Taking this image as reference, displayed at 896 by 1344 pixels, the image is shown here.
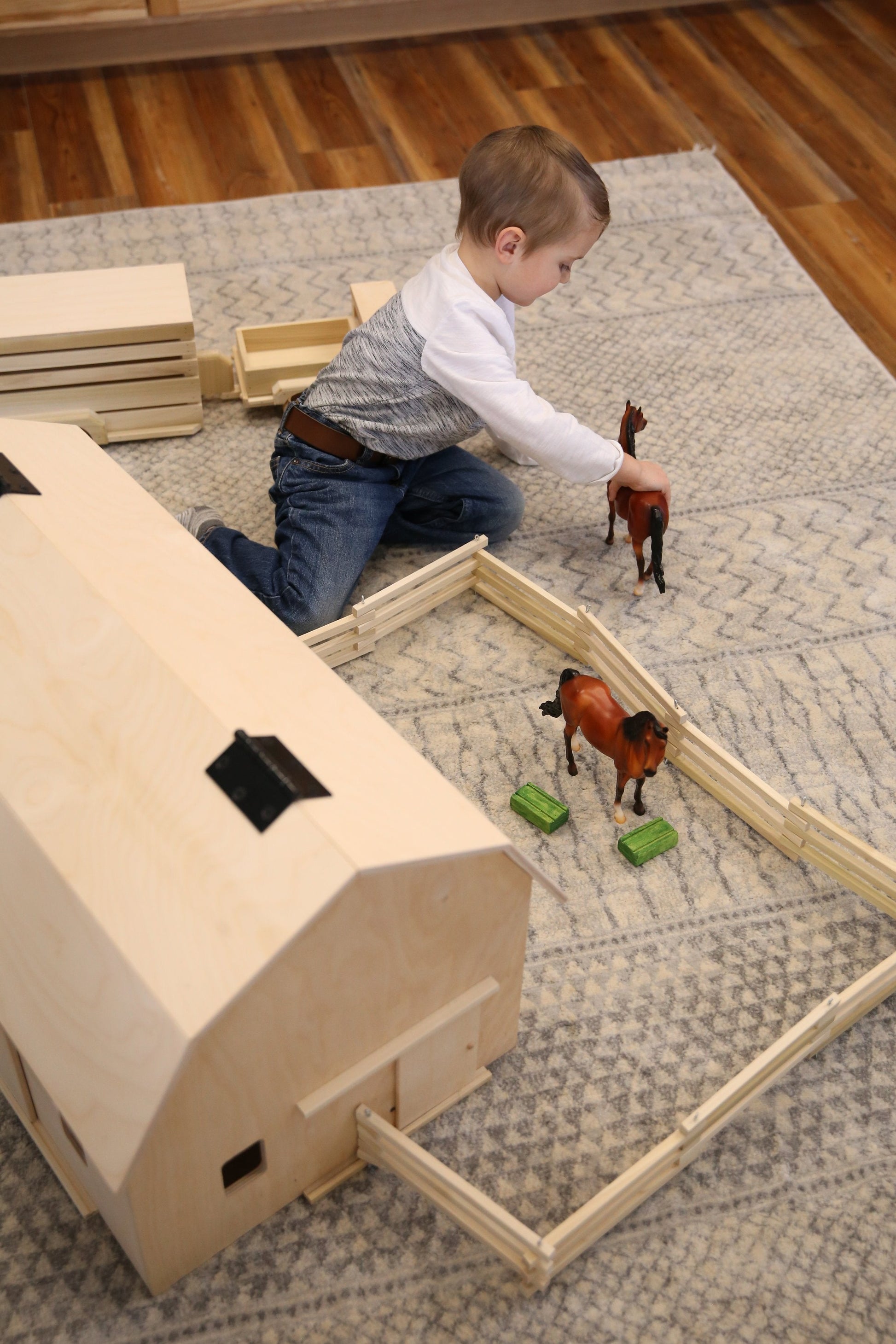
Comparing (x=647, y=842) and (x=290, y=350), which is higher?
(x=290, y=350)

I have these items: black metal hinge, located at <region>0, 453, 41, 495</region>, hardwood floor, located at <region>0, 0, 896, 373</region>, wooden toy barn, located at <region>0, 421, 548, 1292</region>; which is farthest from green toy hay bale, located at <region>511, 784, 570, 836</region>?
hardwood floor, located at <region>0, 0, 896, 373</region>

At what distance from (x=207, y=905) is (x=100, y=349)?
3.51 ft

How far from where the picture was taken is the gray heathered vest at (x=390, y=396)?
148 centimetres

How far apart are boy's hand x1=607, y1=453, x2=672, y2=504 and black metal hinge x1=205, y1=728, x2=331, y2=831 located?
29.1 inches

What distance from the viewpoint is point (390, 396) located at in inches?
59.0

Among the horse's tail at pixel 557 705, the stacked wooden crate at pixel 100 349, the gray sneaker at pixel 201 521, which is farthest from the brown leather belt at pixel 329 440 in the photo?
the horse's tail at pixel 557 705

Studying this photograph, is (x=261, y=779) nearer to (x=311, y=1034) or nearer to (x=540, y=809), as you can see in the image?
(x=311, y=1034)

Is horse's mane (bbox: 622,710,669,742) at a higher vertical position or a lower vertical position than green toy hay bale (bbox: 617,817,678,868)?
higher

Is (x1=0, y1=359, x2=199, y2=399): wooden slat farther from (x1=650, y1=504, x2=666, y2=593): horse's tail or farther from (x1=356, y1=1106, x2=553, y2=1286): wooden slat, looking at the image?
(x1=356, y1=1106, x2=553, y2=1286): wooden slat

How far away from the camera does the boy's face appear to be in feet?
4.54

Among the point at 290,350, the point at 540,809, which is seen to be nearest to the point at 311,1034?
the point at 540,809

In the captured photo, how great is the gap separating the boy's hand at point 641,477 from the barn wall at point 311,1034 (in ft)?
2.20

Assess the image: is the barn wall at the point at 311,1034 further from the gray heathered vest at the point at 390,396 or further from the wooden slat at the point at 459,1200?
the gray heathered vest at the point at 390,396

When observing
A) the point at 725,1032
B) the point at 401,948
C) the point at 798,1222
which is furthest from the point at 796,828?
the point at 401,948
